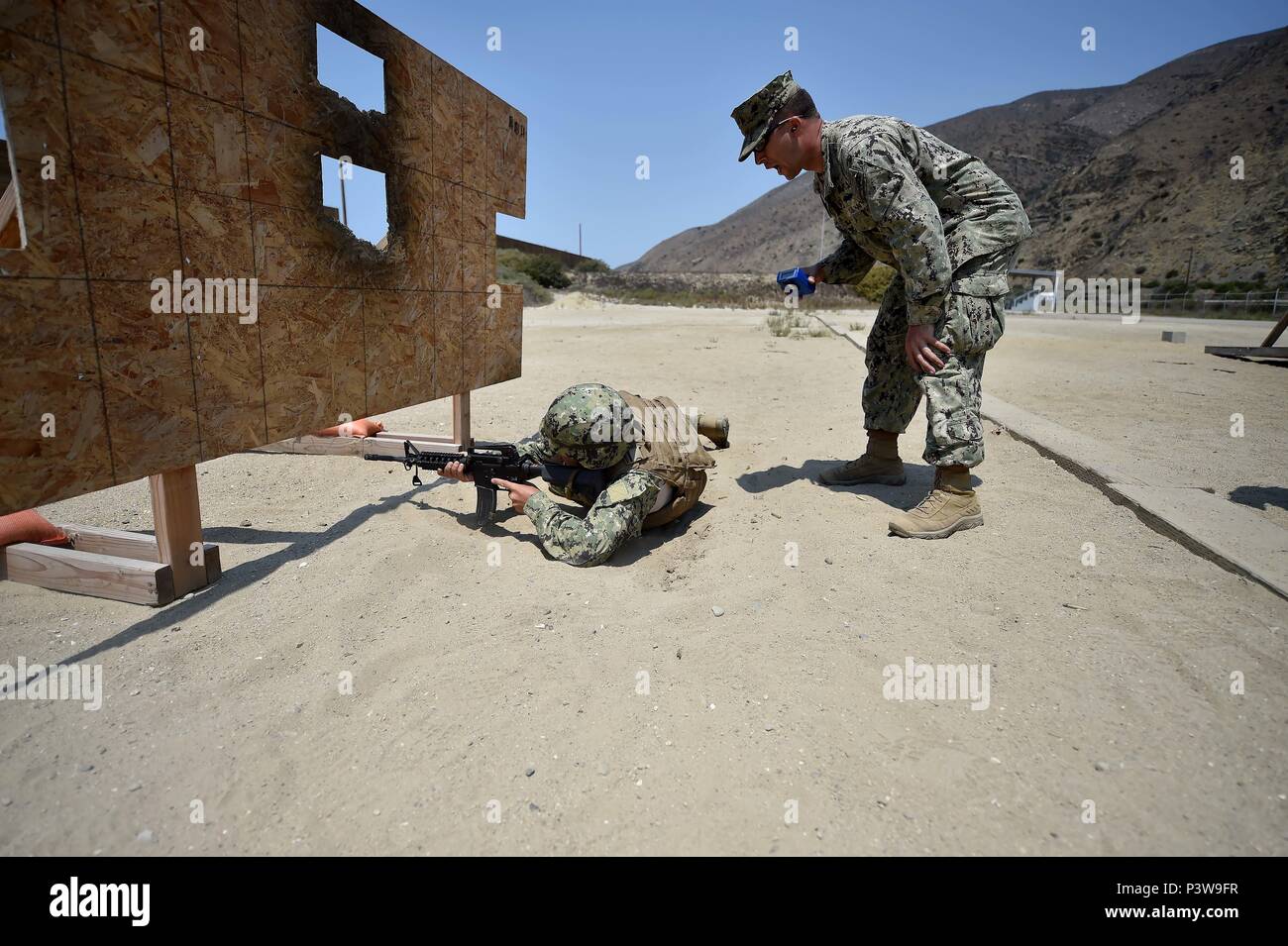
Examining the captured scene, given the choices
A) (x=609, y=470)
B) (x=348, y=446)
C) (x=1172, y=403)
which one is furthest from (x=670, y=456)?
(x=1172, y=403)

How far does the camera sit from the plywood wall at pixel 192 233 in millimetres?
2023

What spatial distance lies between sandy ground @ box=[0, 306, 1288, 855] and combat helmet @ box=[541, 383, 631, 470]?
52 cm

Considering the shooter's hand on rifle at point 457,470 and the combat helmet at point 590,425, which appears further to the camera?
the shooter's hand on rifle at point 457,470

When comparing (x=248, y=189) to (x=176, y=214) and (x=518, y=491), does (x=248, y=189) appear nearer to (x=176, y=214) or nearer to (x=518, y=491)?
(x=176, y=214)

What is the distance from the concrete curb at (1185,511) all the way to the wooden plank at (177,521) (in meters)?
4.07

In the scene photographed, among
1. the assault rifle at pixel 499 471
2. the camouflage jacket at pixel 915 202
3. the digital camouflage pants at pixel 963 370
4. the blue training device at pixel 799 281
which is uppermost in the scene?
the camouflage jacket at pixel 915 202

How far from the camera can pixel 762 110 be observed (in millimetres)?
3031

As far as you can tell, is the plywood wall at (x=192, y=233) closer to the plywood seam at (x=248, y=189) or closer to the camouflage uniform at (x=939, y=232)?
the plywood seam at (x=248, y=189)

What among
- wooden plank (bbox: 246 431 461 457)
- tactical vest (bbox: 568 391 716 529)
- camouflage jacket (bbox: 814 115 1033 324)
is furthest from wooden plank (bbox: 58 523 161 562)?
camouflage jacket (bbox: 814 115 1033 324)

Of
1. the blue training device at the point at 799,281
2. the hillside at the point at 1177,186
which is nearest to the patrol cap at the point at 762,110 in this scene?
the blue training device at the point at 799,281

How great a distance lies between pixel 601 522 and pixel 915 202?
6.30 ft

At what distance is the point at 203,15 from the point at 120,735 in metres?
2.53

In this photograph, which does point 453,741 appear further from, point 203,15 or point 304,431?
point 203,15
